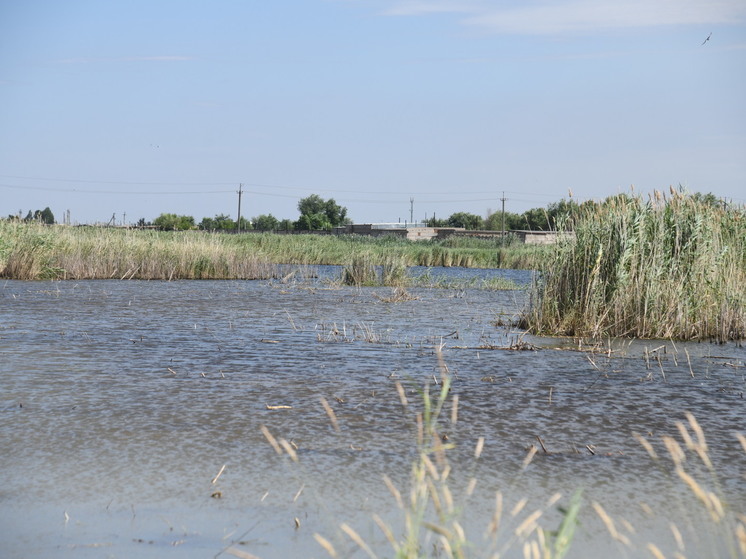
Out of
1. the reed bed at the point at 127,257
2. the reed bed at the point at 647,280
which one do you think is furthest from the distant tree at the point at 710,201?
the reed bed at the point at 127,257

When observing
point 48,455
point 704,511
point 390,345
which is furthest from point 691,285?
point 48,455

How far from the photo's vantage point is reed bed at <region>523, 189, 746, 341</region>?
11234mm

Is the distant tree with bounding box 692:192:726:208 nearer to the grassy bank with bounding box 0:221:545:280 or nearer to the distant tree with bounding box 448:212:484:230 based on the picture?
the grassy bank with bounding box 0:221:545:280

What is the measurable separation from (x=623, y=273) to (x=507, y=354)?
7.21 feet

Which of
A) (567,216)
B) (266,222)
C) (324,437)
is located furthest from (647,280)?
(266,222)

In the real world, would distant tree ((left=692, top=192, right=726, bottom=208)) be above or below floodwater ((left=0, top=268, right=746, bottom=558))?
above

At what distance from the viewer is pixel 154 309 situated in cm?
1473

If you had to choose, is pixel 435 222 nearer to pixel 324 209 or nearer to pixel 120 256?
pixel 324 209

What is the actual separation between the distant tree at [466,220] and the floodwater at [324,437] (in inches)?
3208

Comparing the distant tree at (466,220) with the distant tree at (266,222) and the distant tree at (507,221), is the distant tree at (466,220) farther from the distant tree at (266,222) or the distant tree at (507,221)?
the distant tree at (266,222)

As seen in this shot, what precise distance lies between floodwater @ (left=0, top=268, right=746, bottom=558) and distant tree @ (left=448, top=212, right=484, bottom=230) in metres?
81.5

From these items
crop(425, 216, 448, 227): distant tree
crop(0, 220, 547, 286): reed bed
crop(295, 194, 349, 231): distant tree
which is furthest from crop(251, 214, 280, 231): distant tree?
crop(0, 220, 547, 286): reed bed

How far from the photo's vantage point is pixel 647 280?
1117 centimetres

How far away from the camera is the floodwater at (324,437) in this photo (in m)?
3.77
